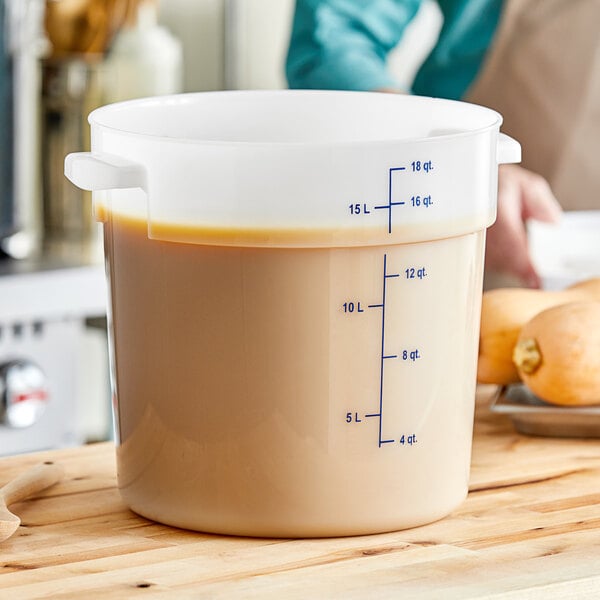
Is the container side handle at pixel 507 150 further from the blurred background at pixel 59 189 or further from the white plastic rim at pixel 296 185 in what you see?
the blurred background at pixel 59 189

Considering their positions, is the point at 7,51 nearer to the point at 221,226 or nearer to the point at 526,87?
the point at 526,87

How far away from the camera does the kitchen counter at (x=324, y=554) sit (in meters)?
0.47

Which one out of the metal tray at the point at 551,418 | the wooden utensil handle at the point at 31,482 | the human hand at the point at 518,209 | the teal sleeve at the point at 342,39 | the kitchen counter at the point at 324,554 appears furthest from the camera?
the teal sleeve at the point at 342,39

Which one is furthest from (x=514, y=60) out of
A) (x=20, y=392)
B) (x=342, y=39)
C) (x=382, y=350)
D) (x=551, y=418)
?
(x=382, y=350)

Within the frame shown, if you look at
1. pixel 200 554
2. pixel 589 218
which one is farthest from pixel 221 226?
pixel 589 218

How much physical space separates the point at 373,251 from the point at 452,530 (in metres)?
0.14

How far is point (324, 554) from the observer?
51 cm

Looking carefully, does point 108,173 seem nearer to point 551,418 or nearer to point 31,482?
point 31,482

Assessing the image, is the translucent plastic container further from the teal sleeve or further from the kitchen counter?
the teal sleeve

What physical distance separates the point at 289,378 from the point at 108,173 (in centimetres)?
11

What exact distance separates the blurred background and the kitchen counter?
76cm

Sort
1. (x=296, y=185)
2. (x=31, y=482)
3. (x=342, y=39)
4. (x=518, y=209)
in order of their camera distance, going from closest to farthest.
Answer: (x=296, y=185) → (x=31, y=482) → (x=518, y=209) → (x=342, y=39)

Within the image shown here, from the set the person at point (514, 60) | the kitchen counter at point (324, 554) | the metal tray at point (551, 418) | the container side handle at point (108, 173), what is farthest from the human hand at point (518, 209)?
the container side handle at point (108, 173)

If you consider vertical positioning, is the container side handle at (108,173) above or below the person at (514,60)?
above
